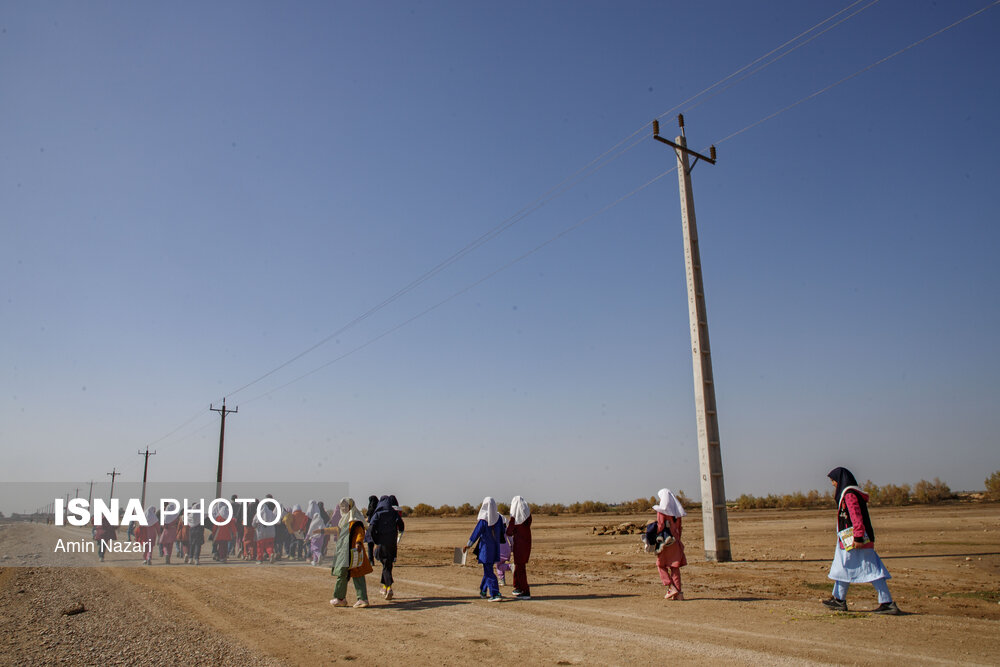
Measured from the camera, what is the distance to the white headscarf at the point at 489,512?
1257 cm

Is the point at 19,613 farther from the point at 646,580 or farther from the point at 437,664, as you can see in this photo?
the point at 646,580

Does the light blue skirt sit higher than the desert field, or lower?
higher

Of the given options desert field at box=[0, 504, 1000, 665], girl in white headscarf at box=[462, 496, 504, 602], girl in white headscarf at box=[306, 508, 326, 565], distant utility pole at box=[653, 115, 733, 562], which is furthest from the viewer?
girl in white headscarf at box=[306, 508, 326, 565]

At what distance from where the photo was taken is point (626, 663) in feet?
22.9

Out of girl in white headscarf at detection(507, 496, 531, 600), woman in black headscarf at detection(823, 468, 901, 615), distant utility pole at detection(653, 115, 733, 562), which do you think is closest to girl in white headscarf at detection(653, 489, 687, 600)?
woman in black headscarf at detection(823, 468, 901, 615)

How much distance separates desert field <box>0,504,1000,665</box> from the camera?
7625 mm

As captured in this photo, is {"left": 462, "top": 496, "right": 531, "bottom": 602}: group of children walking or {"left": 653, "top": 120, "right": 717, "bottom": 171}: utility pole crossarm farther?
{"left": 653, "top": 120, "right": 717, "bottom": 171}: utility pole crossarm

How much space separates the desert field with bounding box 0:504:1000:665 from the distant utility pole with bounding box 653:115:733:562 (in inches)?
35.9

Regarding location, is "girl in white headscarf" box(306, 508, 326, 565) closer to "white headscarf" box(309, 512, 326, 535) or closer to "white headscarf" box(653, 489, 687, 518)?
"white headscarf" box(309, 512, 326, 535)

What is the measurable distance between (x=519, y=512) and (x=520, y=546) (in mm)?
639

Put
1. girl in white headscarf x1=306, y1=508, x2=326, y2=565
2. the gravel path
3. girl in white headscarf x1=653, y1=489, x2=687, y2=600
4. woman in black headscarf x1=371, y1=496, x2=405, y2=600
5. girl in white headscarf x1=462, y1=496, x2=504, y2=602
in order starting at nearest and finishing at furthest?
the gravel path < girl in white headscarf x1=653, y1=489, x2=687, y2=600 < girl in white headscarf x1=462, y1=496, x2=504, y2=602 < woman in black headscarf x1=371, y1=496, x2=405, y2=600 < girl in white headscarf x1=306, y1=508, x2=326, y2=565

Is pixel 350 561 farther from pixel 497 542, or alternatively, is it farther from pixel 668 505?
pixel 668 505

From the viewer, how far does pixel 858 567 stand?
9648 mm

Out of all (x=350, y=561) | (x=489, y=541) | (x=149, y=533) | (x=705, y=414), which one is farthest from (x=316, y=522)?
(x=705, y=414)
